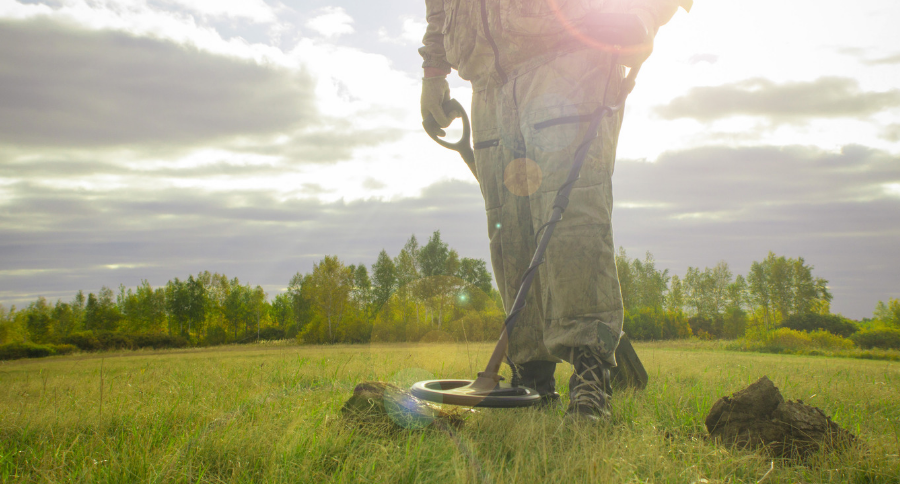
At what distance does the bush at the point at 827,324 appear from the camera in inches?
996

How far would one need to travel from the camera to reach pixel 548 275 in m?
2.35

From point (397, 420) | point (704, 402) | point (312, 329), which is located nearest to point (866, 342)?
point (704, 402)

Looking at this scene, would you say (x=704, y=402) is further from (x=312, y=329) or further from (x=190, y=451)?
(x=312, y=329)

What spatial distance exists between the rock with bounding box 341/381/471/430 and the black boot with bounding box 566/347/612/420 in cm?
55

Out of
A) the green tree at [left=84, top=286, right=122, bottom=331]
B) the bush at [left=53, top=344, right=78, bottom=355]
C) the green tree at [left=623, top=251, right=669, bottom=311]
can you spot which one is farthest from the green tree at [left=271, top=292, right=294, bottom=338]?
the green tree at [left=623, top=251, right=669, bottom=311]

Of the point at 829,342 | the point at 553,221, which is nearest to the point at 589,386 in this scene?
the point at 553,221

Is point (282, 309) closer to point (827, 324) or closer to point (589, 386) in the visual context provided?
point (827, 324)

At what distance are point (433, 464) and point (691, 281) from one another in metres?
61.2

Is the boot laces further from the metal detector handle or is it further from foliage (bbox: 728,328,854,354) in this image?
foliage (bbox: 728,328,854,354)

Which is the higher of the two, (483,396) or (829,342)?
(483,396)

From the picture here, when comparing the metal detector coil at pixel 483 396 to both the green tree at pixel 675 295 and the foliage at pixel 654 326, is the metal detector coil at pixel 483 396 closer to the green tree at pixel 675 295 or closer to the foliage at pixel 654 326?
the foliage at pixel 654 326

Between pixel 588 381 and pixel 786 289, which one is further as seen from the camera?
pixel 786 289

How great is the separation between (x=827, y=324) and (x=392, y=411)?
107 ft

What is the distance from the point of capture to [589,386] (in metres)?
2.13
